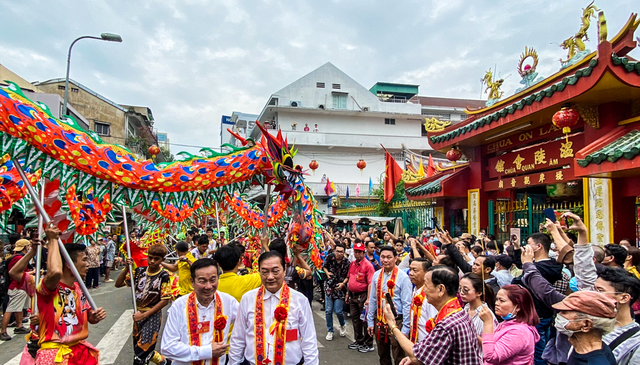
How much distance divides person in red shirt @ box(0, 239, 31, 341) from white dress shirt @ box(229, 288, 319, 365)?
5.08m

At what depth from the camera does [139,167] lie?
427 centimetres

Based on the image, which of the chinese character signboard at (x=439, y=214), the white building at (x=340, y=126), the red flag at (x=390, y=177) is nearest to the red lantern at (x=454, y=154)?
the chinese character signboard at (x=439, y=214)

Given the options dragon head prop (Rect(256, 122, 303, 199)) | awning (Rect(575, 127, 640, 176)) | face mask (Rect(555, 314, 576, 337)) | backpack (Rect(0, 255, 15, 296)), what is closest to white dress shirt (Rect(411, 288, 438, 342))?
face mask (Rect(555, 314, 576, 337))

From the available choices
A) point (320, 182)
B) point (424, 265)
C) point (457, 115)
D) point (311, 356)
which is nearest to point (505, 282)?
point (424, 265)

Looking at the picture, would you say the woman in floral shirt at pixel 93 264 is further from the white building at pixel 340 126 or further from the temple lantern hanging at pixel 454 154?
the white building at pixel 340 126

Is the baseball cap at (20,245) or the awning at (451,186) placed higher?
the awning at (451,186)

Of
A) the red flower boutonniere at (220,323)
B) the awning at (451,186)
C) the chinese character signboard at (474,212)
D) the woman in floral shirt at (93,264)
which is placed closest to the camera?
the red flower boutonniere at (220,323)

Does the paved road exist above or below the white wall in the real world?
below

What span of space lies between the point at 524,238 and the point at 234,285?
7728 millimetres

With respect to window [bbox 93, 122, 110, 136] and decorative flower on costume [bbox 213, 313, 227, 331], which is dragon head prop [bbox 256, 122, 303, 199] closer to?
decorative flower on costume [bbox 213, 313, 227, 331]

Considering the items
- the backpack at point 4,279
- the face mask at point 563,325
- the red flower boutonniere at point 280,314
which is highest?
the face mask at point 563,325

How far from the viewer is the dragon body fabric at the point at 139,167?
11.8ft

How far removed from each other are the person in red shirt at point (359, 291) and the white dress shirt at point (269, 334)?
10.0 feet

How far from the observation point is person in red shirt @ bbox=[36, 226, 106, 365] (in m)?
2.94
